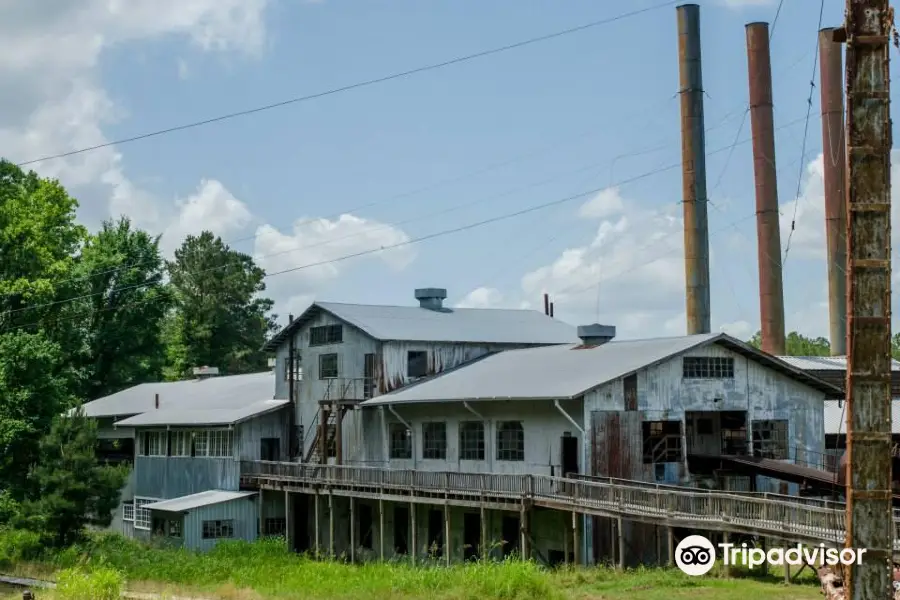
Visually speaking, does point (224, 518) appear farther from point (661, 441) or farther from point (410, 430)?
point (661, 441)

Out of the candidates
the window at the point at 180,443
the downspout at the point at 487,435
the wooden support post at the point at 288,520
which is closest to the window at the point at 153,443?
the window at the point at 180,443

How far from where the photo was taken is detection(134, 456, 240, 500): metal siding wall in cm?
A: 4866

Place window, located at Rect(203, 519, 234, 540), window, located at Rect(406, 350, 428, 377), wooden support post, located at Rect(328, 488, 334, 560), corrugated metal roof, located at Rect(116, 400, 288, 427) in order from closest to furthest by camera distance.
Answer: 1. wooden support post, located at Rect(328, 488, 334, 560)
2. window, located at Rect(203, 519, 234, 540)
3. window, located at Rect(406, 350, 428, 377)
4. corrugated metal roof, located at Rect(116, 400, 288, 427)

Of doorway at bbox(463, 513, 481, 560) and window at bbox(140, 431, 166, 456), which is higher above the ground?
window at bbox(140, 431, 166, 456)

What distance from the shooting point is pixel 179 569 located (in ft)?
130

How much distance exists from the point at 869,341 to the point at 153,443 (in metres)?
42.6

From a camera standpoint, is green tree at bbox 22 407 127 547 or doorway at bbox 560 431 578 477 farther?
green tree at bbox 22 407 127 547

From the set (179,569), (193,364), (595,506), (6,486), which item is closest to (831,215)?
(595,506)

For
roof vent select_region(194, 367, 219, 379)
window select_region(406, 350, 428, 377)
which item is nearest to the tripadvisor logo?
window select_region(406, 350, 428, 377)

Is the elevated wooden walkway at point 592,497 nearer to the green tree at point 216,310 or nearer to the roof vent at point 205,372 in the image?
the roof vent at point 205,372

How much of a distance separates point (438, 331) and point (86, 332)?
95.2ft

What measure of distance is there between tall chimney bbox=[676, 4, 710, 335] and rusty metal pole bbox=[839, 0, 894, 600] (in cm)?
3247

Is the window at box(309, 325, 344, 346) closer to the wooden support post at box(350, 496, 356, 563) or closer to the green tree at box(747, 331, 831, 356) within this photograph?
the wooden support post at box(350, 496, 356, 563)

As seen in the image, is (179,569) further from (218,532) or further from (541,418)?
(541,418)
